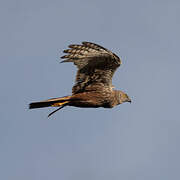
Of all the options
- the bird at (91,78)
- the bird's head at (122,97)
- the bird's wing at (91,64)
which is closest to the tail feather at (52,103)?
the bird at (91,78)

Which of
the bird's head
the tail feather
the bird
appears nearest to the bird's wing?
the bird

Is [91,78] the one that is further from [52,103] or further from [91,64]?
[52,103]

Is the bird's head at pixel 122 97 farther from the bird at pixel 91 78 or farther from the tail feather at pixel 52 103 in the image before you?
the tail feather at pixel 52 103

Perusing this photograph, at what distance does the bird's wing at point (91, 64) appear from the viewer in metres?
13.8

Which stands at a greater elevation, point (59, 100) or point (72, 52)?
point (72, 52)

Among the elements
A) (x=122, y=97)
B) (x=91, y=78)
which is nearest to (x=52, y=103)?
(x=91, y=78)

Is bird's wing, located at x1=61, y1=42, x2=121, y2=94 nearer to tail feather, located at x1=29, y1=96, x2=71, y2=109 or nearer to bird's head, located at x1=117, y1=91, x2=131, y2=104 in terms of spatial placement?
tail feather, located at x1=29, y1=96, x2=71, y2=109

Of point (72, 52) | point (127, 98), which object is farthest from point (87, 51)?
point (127, 98)

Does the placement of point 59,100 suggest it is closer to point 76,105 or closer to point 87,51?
point 76,105

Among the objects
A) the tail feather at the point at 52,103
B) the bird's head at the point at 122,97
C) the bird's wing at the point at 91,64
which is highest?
the bird's wing at the point at 91,64

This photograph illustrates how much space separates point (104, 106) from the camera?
1488cm

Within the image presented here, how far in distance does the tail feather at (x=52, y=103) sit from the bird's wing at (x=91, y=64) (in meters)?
0.47

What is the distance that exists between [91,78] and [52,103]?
1.40 m

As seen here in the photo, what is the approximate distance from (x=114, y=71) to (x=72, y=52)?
1.44m
